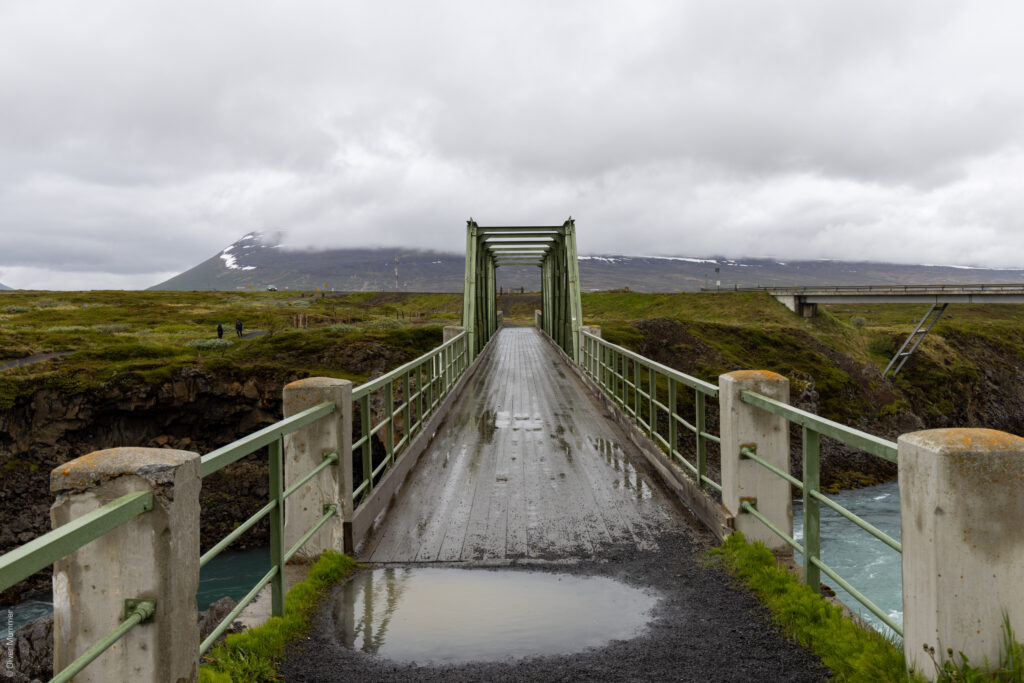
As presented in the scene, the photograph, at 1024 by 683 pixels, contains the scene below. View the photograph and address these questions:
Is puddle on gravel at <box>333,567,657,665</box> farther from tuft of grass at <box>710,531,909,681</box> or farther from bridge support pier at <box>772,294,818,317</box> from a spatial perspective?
bridge support pier at <box>772,294,818,317</box>

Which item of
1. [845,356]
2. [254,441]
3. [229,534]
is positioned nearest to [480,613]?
[229,534]

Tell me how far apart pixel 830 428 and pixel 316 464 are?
3.18m

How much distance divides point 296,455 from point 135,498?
214 centimetres

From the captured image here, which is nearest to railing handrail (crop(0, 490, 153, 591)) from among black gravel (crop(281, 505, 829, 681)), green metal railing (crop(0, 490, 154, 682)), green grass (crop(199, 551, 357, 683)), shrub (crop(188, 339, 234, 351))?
green metal railing (crop(0, 490, 154, 682))

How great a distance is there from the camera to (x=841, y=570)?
15539 mm

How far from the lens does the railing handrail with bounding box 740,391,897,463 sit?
2550 millimetres

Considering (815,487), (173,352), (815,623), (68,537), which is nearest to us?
(68,537)

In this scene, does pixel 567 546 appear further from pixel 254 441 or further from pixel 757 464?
pixel 254 441

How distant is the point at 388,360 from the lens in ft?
91.8

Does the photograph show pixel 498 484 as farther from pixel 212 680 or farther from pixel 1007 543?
pixel 1007 543

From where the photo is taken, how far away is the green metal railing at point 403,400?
199 inches

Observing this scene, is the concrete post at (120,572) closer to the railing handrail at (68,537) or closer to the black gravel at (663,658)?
the railing handrail at (68,537)

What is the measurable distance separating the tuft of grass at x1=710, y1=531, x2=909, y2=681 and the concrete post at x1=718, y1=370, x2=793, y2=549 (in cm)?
→ 20

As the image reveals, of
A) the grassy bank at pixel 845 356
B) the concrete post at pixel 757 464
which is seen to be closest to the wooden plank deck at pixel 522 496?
the concrete post at pixel 757 464
